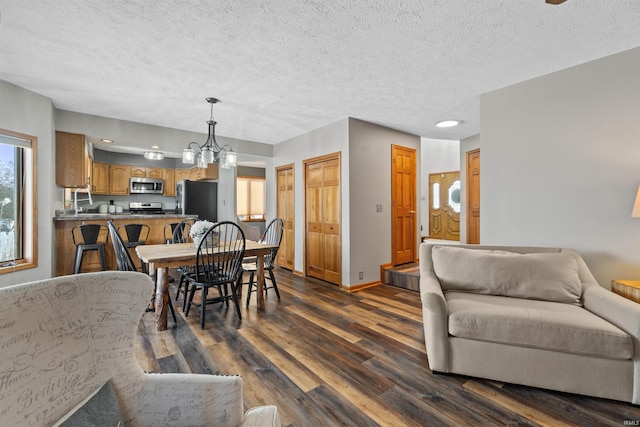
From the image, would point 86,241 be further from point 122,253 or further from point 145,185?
point 145,185

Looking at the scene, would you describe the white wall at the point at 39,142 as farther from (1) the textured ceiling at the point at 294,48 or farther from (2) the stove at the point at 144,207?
(2) the stove at the point at 144,207

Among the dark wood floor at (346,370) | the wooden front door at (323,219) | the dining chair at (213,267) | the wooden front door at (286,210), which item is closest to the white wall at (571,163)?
the dark wood floor at (346,370)

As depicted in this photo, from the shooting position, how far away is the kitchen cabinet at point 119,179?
671 centimetres

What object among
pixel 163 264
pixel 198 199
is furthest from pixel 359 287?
pixel 198 199

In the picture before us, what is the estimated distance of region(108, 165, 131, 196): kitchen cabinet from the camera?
22.0ft

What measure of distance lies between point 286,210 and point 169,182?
13.0 ft

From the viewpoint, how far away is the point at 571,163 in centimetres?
264

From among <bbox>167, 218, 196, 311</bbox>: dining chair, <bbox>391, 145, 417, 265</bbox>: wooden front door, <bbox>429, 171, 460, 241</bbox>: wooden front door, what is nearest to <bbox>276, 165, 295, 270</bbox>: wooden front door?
<bbox>167, 218, 196, 311</bbox>: dining chair

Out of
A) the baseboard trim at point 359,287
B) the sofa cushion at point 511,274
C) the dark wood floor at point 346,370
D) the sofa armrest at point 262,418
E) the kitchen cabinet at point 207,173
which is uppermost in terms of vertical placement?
the kitchen cabinet at point 207,173

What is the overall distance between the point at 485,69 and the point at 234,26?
2225 mm

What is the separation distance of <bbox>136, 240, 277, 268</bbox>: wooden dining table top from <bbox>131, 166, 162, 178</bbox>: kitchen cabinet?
4785 millimetres

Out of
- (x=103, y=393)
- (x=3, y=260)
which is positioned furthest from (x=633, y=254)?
(x=3, y=260)

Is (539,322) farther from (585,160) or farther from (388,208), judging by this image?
(388,208)

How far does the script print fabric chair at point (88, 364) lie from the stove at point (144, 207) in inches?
286
